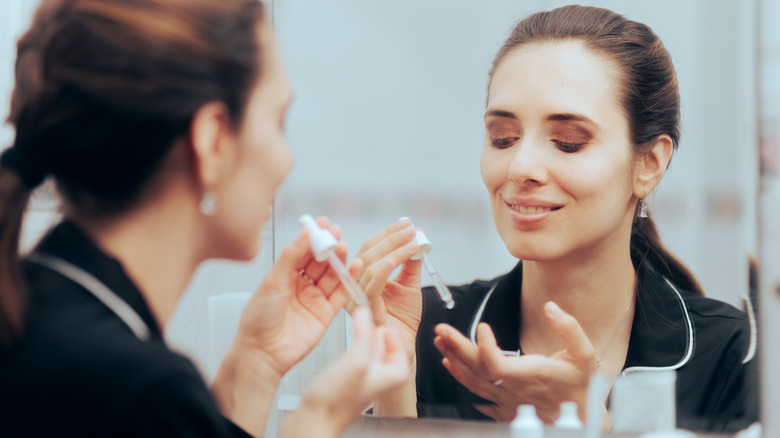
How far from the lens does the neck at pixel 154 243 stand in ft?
1.98

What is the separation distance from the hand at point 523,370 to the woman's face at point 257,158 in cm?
36

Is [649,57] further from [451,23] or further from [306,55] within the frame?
[306,55]

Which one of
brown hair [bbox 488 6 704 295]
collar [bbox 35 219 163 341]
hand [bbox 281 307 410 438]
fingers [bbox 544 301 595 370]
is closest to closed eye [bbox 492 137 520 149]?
brown hair [bbox 488 6 704 295]

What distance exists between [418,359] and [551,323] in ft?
0.65

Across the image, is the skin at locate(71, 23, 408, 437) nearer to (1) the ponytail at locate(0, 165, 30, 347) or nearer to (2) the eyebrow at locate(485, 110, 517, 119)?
(1) the ponytail at locate(0, 165, 30, 347)

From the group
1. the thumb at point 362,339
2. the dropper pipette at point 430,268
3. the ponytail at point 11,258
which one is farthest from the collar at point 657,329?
the ponytail at point 11,258

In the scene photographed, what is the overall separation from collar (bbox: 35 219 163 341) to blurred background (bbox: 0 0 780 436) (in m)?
0.16

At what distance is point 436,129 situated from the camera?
2.96 feet

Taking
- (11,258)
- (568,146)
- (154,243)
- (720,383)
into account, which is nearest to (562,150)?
(568,146)

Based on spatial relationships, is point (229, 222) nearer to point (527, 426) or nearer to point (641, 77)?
point (527, 426)

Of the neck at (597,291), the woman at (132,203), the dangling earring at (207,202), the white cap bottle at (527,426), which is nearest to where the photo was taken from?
the woman at (132,203)

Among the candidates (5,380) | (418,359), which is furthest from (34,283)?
(418,359)

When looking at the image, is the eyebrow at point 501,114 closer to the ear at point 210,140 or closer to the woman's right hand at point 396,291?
the woman's right hand at point 396,291

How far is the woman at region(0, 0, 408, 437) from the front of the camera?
510mm
